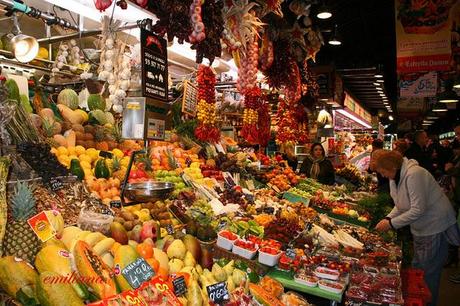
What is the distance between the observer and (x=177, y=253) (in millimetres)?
2920

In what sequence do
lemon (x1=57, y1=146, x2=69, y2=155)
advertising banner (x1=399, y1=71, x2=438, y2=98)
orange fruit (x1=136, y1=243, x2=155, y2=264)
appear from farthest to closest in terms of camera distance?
advertising banner (x1=399, y1=71, x2=438, y2=98) < lemon (x1=57, y1=146, x2=69, y2=155) < orange fruit (x1=136, y1=243, x2=155, y2=264)

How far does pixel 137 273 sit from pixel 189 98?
4.34 m

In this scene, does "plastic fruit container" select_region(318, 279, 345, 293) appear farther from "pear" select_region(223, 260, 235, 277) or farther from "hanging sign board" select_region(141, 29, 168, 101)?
"hanging sign board" select_region(141, 29, 168, 101)

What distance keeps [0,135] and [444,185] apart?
1019cm

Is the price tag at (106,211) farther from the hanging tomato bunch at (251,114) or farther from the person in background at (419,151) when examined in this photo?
the person in background at (419,151)

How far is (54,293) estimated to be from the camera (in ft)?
6.16

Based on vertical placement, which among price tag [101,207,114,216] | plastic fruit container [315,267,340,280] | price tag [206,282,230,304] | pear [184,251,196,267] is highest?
price tag [101,207,114,216]

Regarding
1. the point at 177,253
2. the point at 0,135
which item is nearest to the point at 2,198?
the point at 0,135

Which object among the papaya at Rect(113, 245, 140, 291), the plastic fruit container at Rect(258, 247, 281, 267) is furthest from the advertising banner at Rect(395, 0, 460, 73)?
the papaya at Rect(113, 245, 140, 291)

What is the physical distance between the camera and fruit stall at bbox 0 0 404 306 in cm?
225

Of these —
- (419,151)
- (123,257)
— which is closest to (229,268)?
(123,257)

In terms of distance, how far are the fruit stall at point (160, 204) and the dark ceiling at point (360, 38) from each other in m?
5.55

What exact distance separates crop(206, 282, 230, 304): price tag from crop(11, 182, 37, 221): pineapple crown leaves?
125 centimetres

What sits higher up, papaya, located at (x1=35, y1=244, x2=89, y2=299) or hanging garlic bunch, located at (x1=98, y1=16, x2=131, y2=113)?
hanging garlic bunch, located at (x1=98, y1=16, x2=131, y2=113)
